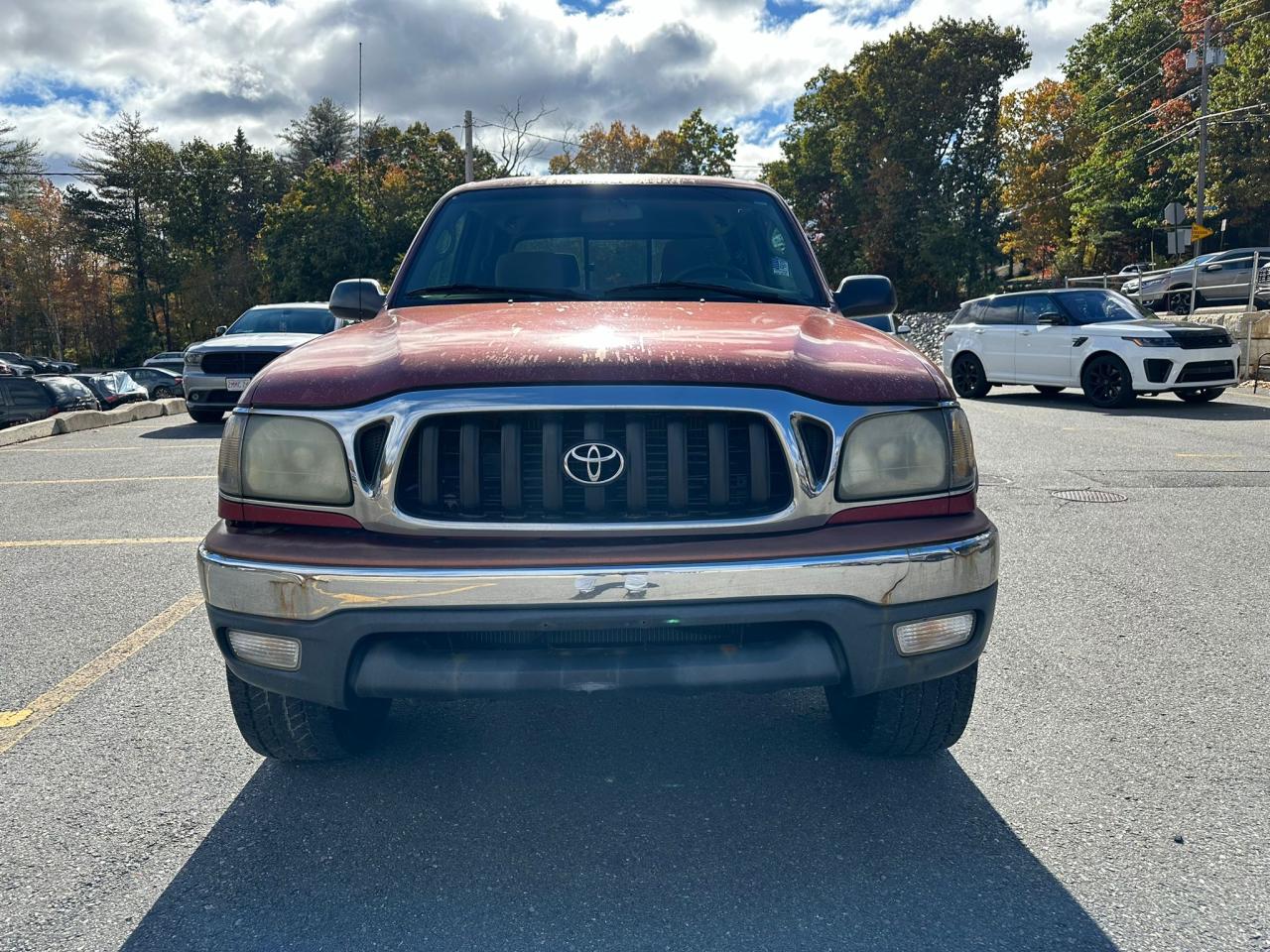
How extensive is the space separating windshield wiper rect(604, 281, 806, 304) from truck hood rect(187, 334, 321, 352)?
982cm

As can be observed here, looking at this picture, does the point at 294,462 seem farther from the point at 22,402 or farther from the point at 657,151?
the point at 657,151

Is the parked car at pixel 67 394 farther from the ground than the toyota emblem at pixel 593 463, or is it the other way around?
the toyota emblem at pixel 593 463

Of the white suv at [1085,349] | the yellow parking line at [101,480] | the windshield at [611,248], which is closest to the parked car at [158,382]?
the yellow parking line at [101,480]

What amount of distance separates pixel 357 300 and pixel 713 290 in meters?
1.40

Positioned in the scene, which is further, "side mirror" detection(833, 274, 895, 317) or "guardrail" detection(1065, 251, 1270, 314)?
"guardrail" detection(1065, 251, 1270, 314)

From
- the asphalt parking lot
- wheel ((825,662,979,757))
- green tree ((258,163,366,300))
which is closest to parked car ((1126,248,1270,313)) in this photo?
the asphalt parking lot

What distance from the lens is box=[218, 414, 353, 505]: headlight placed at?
7.83ft

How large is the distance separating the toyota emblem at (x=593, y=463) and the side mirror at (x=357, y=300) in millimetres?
1827

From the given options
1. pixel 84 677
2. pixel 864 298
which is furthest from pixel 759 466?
pixel 84 677

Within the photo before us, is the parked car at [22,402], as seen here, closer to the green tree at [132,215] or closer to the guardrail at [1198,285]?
the guardrail at [1198,285]

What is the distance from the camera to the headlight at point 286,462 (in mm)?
2387

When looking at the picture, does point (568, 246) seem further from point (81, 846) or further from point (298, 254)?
point (298, 254)

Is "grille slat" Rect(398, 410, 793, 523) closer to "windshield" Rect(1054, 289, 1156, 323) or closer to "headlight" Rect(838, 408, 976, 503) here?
"headlight" Rect(838, 408, 976, 503)

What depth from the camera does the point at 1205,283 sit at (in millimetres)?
22469
